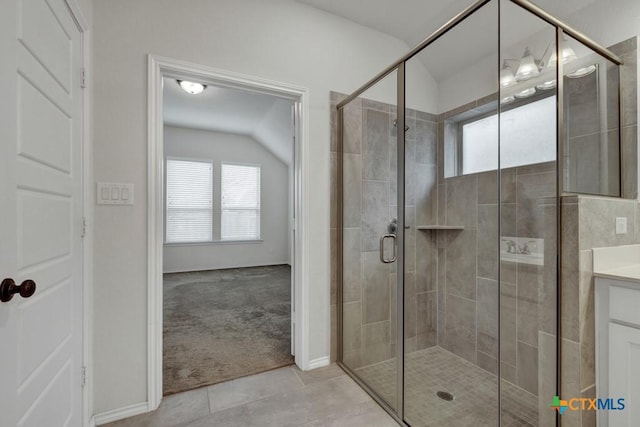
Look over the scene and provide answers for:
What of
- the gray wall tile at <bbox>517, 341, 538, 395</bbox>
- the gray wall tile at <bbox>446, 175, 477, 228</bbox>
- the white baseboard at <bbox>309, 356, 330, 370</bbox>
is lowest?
the white baseboard at <bbox>309, 356, 330, 370</bbox>

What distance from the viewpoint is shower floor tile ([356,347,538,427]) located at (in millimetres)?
1416

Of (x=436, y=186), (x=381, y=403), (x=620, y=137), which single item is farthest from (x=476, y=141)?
(x=381, y=403)

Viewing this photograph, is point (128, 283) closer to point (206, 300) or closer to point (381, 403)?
point (381, 403)

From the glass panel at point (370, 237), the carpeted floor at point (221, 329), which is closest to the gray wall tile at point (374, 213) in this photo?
the glass panel at point (370, 237)

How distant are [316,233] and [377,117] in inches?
38.1

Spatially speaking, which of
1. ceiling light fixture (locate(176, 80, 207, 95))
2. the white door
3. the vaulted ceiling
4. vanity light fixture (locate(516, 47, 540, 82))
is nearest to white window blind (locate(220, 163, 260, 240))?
the vaulted ceiling

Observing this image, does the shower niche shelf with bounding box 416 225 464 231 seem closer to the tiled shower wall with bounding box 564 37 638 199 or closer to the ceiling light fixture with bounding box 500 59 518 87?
the tiled shower wall with bounding box 564 37 638 199

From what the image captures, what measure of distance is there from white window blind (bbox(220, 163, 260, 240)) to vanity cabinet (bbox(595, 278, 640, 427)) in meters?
5.81

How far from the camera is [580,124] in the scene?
4.92 feet

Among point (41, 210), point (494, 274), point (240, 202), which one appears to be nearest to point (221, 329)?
point (41, 210)

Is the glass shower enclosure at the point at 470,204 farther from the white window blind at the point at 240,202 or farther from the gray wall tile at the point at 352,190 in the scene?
the white window blind at the point at 240,202

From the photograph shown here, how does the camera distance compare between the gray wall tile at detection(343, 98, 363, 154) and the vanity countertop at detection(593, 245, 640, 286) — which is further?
the gray wall tile at detection(343, 98, 363, 154)

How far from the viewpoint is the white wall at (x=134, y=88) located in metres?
1.57

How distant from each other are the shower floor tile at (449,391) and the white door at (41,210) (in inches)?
65.1
